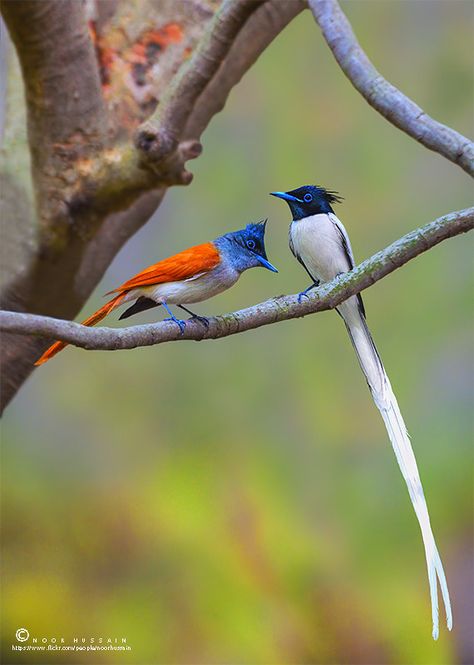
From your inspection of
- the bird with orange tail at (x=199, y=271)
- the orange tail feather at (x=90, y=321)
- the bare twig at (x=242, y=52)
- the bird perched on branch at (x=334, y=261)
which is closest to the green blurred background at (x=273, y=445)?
the bare twig at (x=242, y=52)

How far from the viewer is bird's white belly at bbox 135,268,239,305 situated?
1.12 m

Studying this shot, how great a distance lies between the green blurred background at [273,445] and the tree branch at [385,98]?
99 cm

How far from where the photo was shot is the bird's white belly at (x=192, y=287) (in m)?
1.12

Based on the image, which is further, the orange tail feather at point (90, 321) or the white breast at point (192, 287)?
the white breast at point (192, 287)

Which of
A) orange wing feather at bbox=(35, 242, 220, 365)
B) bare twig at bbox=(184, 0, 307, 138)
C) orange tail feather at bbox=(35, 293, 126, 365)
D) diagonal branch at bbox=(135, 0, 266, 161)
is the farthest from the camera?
bare twig at bbox=(184, 0, 307, 138)

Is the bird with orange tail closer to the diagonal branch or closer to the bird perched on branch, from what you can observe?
the bird perched on branch

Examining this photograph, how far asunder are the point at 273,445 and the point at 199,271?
1466 mm

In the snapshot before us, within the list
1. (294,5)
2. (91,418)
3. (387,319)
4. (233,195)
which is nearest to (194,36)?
(294,5)

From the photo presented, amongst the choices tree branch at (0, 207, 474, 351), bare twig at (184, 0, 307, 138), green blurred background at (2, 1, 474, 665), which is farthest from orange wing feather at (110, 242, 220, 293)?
green blurred background at (2, 1, 474, 665)

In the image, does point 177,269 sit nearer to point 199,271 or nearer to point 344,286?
point 199,271

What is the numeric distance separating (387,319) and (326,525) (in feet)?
1.94

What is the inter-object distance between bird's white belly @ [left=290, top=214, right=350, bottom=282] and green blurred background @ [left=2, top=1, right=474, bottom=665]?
104cm

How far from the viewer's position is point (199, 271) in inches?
44.0

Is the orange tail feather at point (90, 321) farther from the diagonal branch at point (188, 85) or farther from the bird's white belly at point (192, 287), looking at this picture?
the diagonal branch at point (188, 85)
